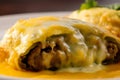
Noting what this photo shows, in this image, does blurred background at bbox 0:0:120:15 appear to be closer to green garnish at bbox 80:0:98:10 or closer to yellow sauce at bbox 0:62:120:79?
green garnish at bbox 80:0:98:10

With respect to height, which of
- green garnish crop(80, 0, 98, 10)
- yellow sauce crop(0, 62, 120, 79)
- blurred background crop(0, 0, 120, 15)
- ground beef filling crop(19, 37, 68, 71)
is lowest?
yellow sauce crop(0, 62, 120, 79)

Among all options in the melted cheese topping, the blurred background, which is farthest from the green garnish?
the blurred background

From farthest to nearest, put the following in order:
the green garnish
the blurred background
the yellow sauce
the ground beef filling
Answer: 1. the blurred background
2. the green garnish
3. the ground beef filling
4. the yellow sauce

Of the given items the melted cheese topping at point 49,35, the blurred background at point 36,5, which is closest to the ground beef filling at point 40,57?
the melted cheese topping at point 49,35

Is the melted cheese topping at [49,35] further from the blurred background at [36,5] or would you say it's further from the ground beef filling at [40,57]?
the blurred background at [36,5]

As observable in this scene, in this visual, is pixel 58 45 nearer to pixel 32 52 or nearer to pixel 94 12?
pixel 32 52

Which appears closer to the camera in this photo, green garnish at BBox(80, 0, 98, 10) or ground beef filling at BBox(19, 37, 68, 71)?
ground beef filling at BBox(19, 37, 68, 71)

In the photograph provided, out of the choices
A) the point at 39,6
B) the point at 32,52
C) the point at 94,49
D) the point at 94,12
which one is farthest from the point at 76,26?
the point at 39,6
